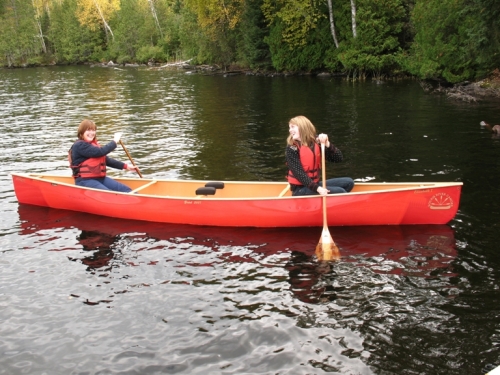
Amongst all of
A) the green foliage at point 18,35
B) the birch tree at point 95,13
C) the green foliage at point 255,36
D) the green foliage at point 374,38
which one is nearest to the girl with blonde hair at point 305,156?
the green foliage at point 374,38

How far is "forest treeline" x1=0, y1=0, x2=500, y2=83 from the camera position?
22.2 meters

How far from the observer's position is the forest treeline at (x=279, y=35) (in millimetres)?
22172

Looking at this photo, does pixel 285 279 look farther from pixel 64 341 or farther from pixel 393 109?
pixel 393 109

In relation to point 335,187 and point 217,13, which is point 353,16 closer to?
point 217,13

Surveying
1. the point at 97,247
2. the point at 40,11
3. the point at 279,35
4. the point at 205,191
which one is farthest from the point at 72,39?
the point at 97,247

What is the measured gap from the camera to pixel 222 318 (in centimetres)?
577

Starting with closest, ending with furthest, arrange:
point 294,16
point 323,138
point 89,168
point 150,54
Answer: point 323,138
point 89,168
point 294,16
point 150,54

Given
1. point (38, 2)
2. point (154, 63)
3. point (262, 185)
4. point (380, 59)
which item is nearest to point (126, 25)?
point (154, 63)

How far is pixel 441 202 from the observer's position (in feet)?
25.2

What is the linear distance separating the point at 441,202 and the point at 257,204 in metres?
2.83

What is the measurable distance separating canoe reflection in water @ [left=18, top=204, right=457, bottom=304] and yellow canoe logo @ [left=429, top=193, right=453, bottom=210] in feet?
1.26

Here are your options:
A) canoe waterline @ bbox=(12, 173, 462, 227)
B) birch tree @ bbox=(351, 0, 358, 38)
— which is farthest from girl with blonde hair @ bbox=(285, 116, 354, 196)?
birch tree @ bbox=(351, 0, 358, 38)

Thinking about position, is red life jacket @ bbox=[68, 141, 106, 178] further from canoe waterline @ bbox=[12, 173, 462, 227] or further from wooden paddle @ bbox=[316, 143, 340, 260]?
wooden paddle @ bbox=[316, 143, 340, 260]

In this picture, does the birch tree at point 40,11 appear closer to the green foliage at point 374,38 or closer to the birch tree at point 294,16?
the birch tree at point 294,16
